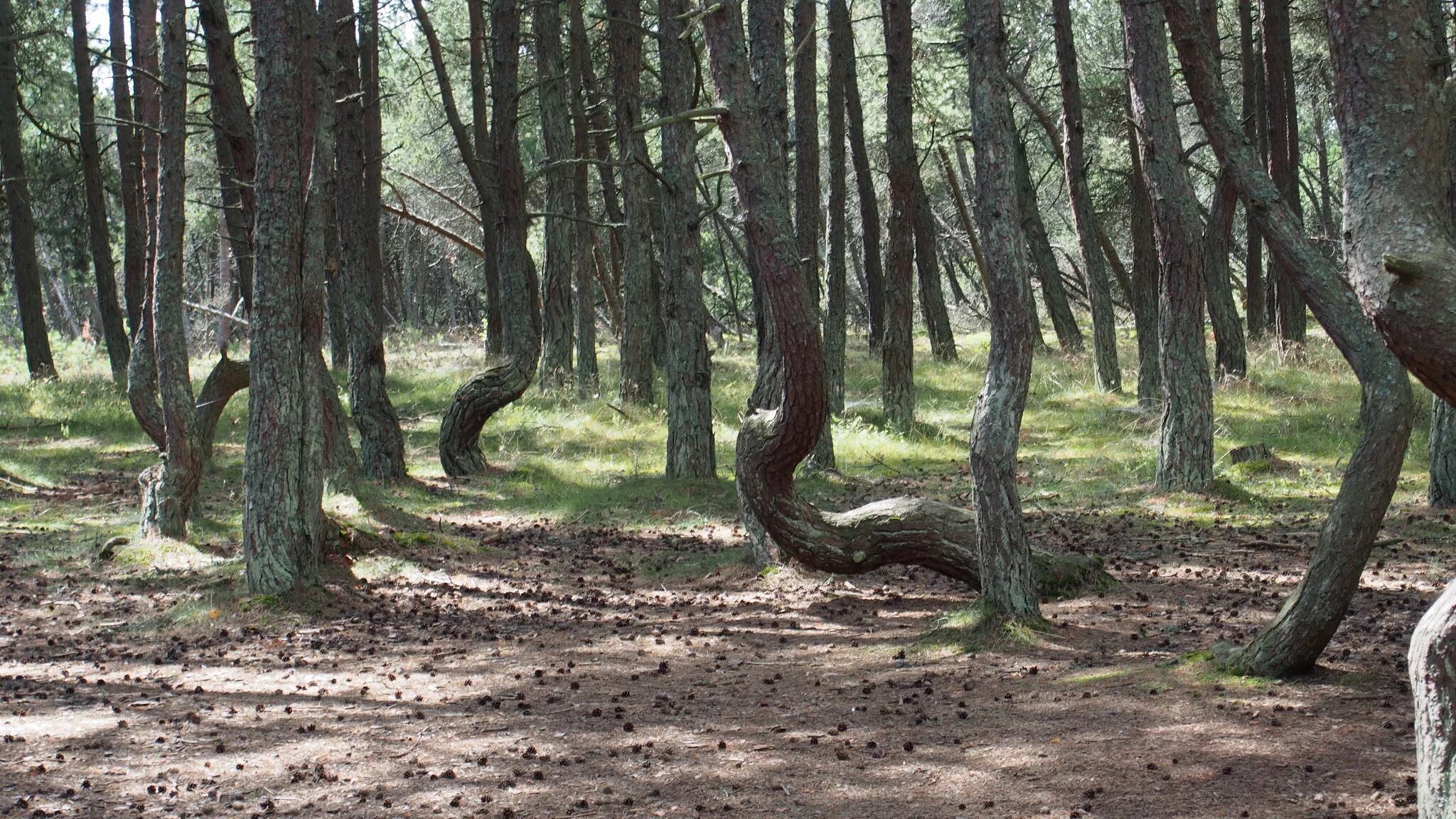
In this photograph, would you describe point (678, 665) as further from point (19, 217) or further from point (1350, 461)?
point (19, 217)

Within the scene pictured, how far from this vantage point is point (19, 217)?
68.6ft

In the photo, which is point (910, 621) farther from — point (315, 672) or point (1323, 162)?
point (1323, 162)

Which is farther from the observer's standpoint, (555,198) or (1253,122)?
(555,198)

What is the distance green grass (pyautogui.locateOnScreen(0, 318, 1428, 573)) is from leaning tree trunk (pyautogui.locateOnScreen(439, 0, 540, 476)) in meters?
0.57

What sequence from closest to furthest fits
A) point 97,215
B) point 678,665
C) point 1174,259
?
point 678,665 < point 1174,259 < point 97,215

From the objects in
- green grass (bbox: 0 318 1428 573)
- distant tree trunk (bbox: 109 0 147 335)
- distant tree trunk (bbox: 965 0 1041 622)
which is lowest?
green grass (bbox: 0 318 1428 573)

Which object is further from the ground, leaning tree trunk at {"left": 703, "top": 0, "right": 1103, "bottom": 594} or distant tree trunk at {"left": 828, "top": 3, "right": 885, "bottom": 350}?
distant tree trunk at {"left": 828, "top": 3, "right": 885, "bottom": 350}

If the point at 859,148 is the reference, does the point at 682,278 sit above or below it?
below

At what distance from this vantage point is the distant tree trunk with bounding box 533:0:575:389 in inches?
618

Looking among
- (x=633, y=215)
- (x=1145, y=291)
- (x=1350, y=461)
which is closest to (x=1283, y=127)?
(x=1145, y=291)

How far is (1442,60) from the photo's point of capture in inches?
125

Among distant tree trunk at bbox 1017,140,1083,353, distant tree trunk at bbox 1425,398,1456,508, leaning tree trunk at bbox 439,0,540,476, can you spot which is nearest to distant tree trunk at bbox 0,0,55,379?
leaning tree trunk at bbox 439,0,540,476

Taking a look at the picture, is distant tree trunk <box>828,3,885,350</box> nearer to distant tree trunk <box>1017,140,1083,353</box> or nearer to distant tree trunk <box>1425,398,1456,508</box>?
distant tree trunk <box>1017,140,1083,353</box>

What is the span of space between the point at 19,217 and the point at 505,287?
38.0ft
